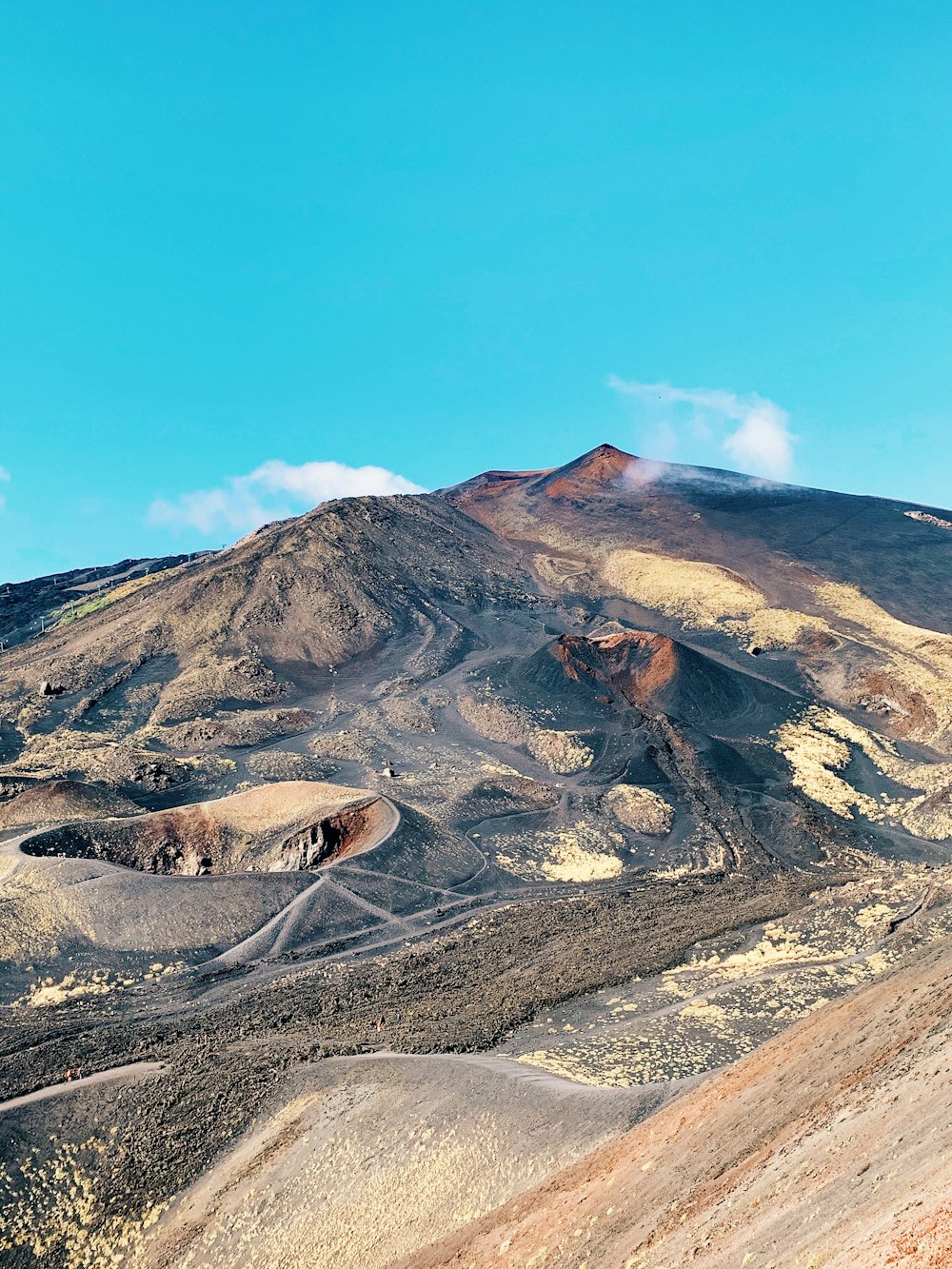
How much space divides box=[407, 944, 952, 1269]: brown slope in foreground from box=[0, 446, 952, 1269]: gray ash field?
14 centimetres

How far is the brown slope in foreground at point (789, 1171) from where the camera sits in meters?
8.59

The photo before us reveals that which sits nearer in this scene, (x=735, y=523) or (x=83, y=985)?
(x=83, y=985)

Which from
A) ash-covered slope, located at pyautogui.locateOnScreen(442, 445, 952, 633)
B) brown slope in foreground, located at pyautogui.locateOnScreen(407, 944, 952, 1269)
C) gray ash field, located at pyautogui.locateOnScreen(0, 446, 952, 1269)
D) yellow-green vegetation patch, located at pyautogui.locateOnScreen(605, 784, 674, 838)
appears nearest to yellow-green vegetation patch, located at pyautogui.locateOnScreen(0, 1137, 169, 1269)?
gray ash field, located at pyautogui.locateOnScreen(0, 446, 952, 1269)

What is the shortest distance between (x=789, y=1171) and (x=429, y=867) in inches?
1055

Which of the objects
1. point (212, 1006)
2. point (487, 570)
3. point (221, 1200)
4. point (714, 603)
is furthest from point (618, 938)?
point (487, 570)

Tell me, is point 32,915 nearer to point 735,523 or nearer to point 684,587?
point 684,587

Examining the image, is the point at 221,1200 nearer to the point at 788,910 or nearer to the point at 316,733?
the point at 788,910

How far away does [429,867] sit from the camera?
119 ft

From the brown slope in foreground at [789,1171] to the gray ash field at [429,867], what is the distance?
14 centimetres

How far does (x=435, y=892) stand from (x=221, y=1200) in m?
18.3

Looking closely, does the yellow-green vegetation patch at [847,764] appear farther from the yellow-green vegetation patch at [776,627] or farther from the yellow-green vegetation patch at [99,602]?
the yellow-green vegetation patch at [99,602]

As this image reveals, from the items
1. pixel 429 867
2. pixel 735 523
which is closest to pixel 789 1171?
pixel 429 867

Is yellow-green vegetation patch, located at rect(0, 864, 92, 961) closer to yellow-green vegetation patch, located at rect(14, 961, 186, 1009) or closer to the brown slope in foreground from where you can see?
yellow-green vegetation patch, located at rect(14, 961, 186, 1009)

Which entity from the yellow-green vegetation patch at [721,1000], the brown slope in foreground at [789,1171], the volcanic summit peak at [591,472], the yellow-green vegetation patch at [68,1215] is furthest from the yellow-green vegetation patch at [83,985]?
the volcanic summit peak at [591,472]
